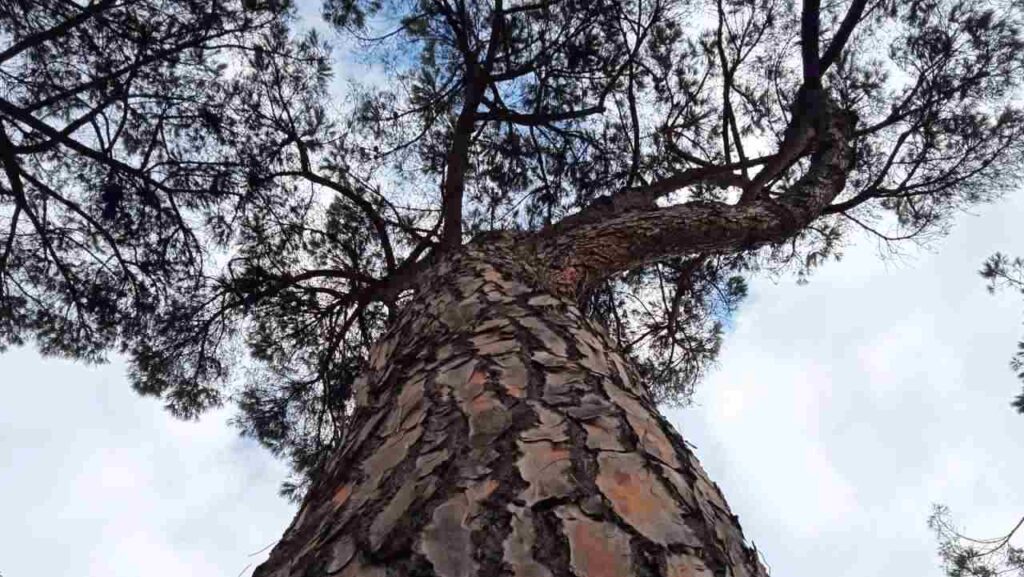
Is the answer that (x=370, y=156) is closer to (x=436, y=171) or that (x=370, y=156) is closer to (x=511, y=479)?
(x=436, y=171)

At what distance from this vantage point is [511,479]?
3.14ft

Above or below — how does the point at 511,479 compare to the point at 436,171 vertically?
below

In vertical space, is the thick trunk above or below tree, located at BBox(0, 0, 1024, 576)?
below

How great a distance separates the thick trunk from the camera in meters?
0.83

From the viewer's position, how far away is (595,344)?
1.61 meters

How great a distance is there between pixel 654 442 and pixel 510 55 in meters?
3.21

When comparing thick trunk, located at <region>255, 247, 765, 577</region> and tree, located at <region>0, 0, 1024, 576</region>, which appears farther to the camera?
tree, located at <region>0, 0, 1024, 576</region>

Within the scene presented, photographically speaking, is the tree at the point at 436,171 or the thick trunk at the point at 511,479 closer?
the thick trunk at the point at 511,479

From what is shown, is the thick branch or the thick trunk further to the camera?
the thick branch

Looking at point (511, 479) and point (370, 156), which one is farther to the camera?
point (370, 156)

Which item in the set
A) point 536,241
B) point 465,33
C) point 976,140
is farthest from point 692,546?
point 976,140

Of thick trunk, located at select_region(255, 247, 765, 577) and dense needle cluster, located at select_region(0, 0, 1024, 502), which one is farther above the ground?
dense needle cluster, located at select_region(0, 0, 1024, 502)

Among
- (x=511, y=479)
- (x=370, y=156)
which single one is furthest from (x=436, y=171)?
(x=511, y=479)

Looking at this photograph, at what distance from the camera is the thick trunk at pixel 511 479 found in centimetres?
83
